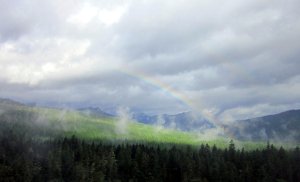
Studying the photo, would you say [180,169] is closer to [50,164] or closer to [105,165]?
[105,165]

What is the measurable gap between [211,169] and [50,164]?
212 ft

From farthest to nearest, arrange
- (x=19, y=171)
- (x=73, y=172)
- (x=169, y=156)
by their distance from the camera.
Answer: (x=169, y=156), (x=73, y=172), (x=19, y=171)

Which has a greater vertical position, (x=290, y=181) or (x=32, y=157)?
(x=32, y=157)

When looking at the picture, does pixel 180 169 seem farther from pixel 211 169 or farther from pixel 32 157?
pixel 32 157

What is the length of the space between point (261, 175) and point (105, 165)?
65.2 meters

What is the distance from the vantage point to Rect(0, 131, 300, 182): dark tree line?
468ft

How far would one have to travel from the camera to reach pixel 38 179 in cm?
14000

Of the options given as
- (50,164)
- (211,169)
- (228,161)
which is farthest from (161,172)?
(50,164)

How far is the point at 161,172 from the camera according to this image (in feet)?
538

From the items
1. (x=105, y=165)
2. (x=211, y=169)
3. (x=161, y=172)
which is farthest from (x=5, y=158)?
(x=211, y=169)

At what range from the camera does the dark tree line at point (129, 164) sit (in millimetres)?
142500

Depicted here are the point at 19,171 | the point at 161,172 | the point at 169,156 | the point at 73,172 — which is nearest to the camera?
the point at 19,171

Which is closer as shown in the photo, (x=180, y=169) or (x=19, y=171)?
(x=19, y=171)

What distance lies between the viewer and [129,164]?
162m
